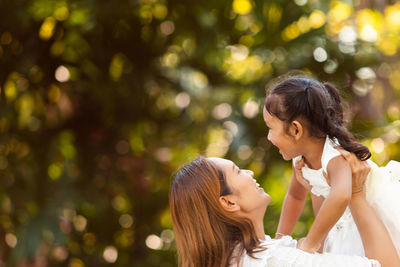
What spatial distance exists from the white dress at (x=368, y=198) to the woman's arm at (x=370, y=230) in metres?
0.07

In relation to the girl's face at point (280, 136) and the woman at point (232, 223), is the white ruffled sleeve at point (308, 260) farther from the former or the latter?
the girl's face at point (280, 136)

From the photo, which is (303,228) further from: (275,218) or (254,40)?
(254,40)

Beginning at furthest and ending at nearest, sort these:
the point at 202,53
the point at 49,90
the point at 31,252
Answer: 1. the point at 49,90
2. the point at 202,53
3. the point at 31,252

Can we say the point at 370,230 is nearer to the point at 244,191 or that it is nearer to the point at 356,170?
the point at 356,170

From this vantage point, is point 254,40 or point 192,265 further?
point 254,40

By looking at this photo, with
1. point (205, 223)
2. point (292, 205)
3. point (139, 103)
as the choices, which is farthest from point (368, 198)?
point (139, 103)

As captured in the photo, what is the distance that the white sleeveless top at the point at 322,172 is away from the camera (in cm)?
140

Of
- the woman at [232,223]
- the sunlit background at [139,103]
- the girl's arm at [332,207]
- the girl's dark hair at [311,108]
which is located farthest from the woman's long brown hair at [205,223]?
the sunlit background at [139,103]

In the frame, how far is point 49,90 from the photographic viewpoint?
398cm

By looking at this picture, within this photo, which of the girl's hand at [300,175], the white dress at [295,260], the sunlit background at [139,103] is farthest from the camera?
the sunlit background at [139,103]

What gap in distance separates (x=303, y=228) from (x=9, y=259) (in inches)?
81.9

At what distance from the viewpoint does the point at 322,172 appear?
1.44 meters

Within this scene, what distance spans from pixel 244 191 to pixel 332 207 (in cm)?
22

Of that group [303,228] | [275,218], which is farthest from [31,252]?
[303,228]
